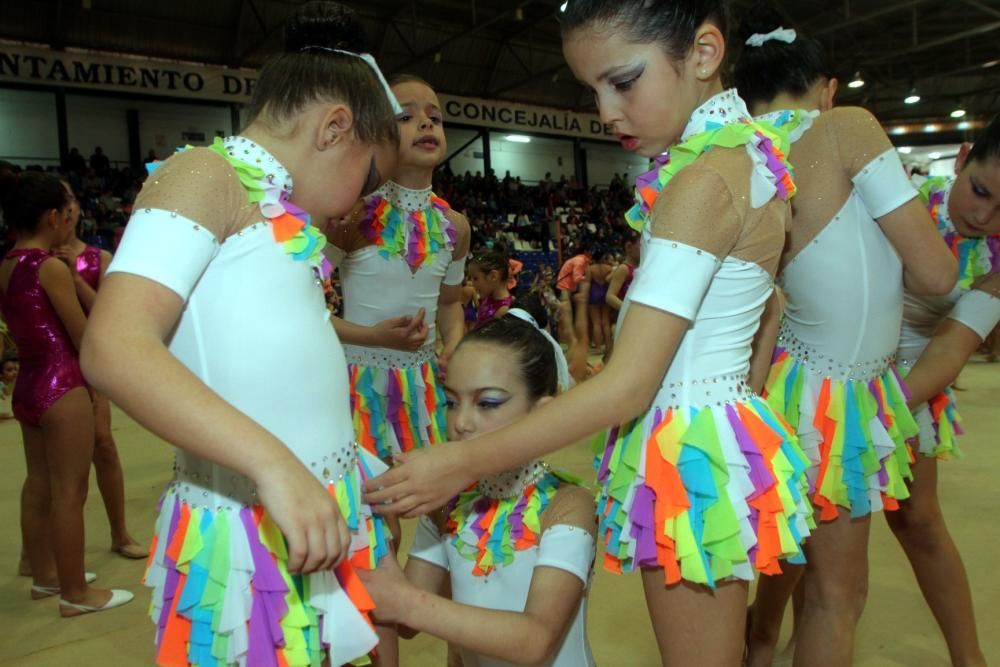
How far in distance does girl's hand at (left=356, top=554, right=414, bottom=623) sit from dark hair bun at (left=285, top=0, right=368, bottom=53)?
2.83 ft

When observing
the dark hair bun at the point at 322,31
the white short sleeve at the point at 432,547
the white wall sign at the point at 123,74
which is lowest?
the white short sleeve at the point at 432,547

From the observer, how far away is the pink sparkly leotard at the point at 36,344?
2.74m

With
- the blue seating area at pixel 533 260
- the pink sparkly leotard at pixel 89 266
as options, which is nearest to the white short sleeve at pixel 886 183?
the pink sparkly leotard at pixel 89 266

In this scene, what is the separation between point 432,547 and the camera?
159cm

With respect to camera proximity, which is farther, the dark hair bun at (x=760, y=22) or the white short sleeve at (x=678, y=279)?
the dark hair bun at (x=760, y=22)

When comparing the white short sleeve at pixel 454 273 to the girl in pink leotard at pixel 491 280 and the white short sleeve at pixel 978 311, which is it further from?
the girl in pink leotard at pixel 491 280

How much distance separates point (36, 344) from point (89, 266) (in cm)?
37

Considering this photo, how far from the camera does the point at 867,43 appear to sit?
19.6 metres

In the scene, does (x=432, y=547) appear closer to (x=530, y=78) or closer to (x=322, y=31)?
(x=322, y=31)

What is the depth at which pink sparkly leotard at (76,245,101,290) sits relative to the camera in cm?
299

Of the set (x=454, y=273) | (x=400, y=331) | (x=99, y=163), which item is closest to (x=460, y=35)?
(x=99, y=163)

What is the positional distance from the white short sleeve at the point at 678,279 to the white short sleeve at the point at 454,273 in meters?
1.38

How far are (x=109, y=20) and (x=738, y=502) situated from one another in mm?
15709

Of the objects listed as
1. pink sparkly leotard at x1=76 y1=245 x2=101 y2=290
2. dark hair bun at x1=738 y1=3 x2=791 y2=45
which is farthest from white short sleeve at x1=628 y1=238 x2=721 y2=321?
pink sparkly leotard at x1=76 y1=245 x2=101 y2=290
